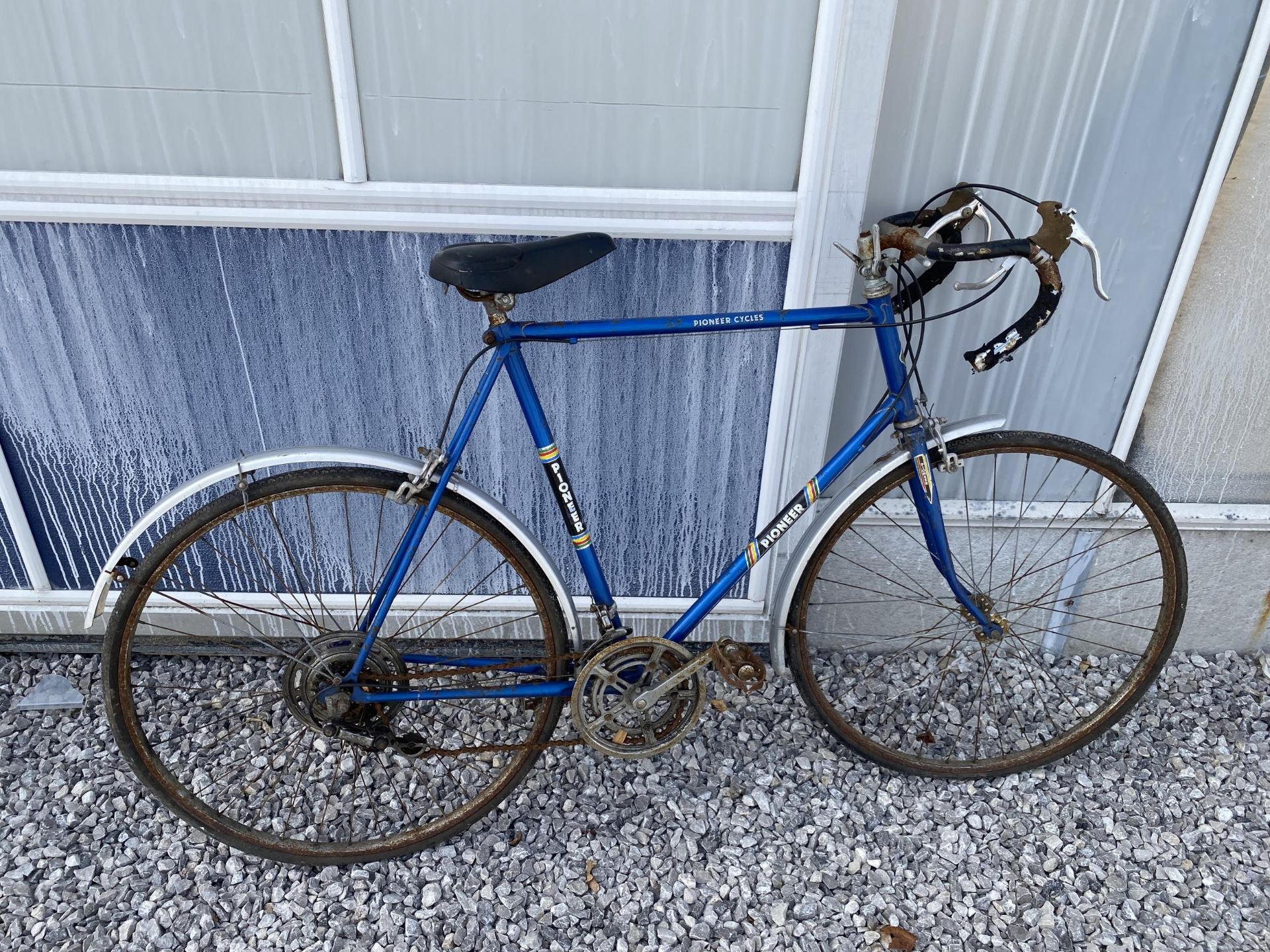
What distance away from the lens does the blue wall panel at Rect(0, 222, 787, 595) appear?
102 inches

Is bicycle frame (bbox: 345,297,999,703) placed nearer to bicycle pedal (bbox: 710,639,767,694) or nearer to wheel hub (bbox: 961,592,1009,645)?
wheel hub (bbox: 961,592,1009,645)

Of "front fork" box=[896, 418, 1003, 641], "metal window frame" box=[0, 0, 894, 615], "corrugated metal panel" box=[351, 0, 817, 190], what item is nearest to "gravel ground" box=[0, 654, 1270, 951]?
"front fork" box=[896, 418, 1003, 641]

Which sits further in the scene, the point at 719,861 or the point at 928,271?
the point at 719,861

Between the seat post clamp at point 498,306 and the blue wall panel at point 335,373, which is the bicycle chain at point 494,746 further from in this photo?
the seat post clamp at point 498,306

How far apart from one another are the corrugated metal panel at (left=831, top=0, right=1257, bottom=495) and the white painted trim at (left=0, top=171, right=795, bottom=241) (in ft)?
1.63

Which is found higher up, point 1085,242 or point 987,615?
point 1085,242

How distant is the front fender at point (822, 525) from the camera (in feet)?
7.91

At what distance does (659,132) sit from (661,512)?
4.08 ft

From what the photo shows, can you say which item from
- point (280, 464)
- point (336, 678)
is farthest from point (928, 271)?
point (336, 678)

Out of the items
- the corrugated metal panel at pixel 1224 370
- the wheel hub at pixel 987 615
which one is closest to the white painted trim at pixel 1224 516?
the corrugated metal panel at pixel 1224 370

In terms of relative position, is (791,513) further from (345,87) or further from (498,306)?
(345,87)

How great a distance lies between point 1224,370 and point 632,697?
90.0 inches

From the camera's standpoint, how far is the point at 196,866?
2.54 m

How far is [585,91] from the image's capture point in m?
2.39
